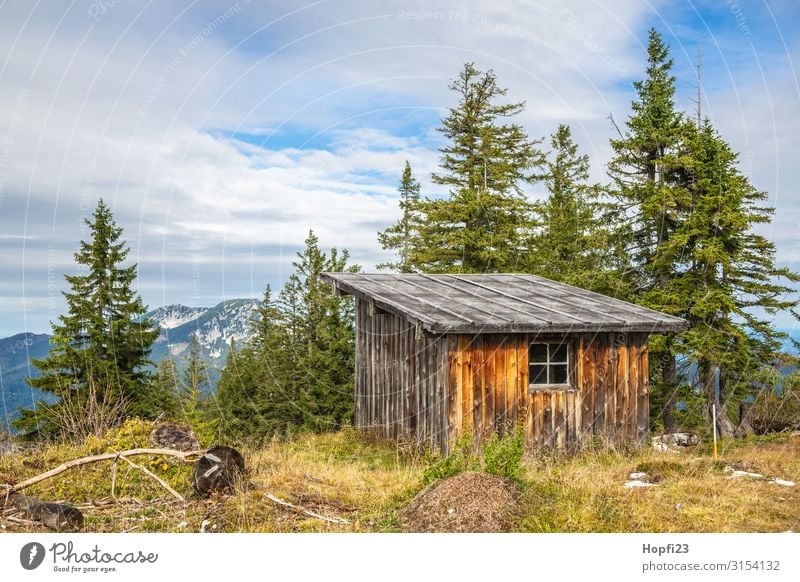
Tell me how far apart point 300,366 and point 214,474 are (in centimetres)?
2435

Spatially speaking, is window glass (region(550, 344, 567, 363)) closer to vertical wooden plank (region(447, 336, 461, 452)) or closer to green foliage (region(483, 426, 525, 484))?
A: vertical wooden plank (region(447, 336, 461, 452))

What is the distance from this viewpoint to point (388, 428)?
46.9ft

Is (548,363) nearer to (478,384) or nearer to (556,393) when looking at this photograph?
(556,393)

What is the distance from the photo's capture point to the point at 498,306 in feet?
39.1

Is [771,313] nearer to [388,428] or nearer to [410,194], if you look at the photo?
[388,428]

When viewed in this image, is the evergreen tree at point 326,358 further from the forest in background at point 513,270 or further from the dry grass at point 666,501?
the dry grass at point 666,501

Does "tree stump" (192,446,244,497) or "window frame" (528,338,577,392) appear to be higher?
"window frame" (528,338,577,392)

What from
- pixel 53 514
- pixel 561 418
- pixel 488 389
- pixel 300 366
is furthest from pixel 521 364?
pixel 300 366

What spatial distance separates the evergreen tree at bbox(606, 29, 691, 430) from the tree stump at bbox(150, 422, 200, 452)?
1306 centimetres

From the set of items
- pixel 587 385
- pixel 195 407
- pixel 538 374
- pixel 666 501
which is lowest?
pixel 195 407

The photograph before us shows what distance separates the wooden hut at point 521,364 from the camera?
1116cm

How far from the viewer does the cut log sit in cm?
641

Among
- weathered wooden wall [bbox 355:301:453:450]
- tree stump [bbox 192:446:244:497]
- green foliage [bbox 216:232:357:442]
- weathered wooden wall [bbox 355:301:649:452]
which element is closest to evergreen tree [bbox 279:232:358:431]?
green foliage [bbox 216:232:357:442]
